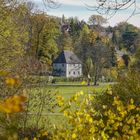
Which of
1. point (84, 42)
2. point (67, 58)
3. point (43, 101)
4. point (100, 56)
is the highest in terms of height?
point (84, 42)

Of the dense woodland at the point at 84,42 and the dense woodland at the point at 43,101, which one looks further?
the dense woodland at the point at 84,42

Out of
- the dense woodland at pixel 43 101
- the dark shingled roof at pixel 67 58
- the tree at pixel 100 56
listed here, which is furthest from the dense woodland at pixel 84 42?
the dense woodland at pixel 43 101

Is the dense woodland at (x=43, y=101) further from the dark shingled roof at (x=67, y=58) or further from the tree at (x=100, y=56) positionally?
the dark shingled roof at (x=67, y=58)

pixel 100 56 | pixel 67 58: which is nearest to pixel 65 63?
pixel 67 58

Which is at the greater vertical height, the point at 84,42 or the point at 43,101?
the point at 84,42

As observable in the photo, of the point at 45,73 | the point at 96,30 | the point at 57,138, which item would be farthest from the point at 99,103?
the point at 96,30

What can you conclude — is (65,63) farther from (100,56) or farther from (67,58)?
(100,56)

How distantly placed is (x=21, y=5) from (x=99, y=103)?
448 inches

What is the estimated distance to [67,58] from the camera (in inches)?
3856

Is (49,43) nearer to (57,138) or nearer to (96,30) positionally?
(96,30)

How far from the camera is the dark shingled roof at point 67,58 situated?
9525 centimetres

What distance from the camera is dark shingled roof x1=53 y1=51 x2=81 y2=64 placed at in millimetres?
95250

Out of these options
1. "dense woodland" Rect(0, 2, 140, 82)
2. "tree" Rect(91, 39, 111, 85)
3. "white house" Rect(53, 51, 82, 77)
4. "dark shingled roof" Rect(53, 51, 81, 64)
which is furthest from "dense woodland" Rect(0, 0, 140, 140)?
"white house" Rect(53, 51, 82, 77)

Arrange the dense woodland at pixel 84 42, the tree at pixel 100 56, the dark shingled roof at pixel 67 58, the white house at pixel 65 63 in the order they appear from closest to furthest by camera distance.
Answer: the dense woodland at pixel 84 42 < the tree at pixel 100 56 < the dark shingled roof at pixel 67 58 < the white house at pixel 65 63
